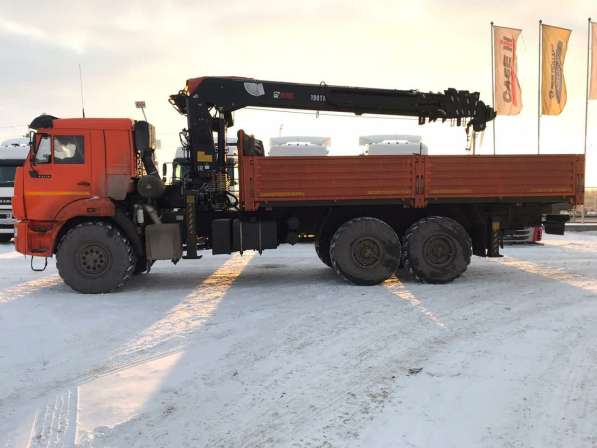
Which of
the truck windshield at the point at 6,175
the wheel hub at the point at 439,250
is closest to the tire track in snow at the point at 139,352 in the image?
the wheel hub at the point at 439,250

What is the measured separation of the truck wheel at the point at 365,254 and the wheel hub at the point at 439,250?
527mm

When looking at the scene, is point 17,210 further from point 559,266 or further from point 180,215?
point 559,266

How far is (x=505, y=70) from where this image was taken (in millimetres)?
18188

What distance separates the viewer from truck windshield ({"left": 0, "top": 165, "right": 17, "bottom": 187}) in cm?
1525

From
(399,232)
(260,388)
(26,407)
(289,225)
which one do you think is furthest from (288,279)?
(26,407)

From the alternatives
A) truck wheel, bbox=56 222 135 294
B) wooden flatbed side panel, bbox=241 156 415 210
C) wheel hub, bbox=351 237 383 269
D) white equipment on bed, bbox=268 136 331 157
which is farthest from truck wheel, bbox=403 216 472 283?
white equipment on bed, bbox=268 136 331 157

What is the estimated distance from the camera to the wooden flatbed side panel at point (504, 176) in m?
7.56

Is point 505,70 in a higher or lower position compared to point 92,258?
higher

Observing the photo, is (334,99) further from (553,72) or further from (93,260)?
(553,72)

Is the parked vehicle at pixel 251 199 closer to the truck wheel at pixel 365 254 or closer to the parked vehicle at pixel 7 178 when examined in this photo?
the truck wheel at pixel 365 254

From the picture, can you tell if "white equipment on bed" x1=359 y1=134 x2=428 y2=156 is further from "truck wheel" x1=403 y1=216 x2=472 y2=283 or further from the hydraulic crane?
"truck wheel" x1=403 y1=216 x2=472 y2=283

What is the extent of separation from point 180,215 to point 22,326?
3.00m

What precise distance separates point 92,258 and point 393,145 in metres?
8.50

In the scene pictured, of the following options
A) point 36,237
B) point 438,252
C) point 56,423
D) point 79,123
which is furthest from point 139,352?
point 438,252
